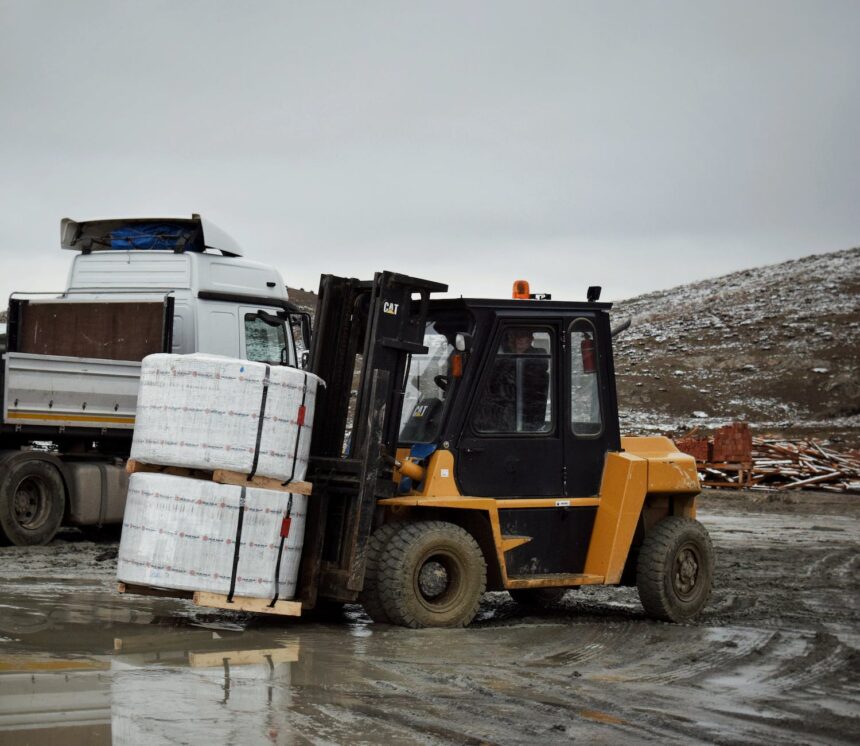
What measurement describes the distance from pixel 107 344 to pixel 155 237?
153 cm

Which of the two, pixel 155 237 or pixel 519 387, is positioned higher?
pixel 155 237

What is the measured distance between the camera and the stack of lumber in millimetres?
28125

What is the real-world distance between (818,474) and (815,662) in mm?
21344

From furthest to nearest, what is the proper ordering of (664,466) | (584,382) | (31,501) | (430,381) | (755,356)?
(755,356) → (31,501) → (664,466) → (584,382) → (430,381)

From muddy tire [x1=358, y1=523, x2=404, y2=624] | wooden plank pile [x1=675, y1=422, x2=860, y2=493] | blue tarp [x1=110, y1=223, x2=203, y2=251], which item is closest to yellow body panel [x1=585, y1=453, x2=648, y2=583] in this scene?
muddy tire [x1=358, y1=523, x2=404, y2=624]

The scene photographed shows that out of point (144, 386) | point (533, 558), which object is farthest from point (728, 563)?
point (144, 386)

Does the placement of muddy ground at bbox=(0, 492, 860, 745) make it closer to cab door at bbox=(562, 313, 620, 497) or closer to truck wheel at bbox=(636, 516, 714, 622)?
truck wheel at bbox=(636, 516, 714, 622)

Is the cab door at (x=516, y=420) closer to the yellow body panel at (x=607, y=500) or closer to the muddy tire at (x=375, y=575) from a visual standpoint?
the yellow body panel at (x=607, y=500)

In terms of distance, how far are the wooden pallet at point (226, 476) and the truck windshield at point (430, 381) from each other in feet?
4.00

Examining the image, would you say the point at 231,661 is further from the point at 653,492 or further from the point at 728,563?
the point at 728,563

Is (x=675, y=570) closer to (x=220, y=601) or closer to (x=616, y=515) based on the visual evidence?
(x=616, y=515)

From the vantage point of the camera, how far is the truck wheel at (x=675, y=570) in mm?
9945

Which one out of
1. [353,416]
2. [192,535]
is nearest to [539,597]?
[353,416]

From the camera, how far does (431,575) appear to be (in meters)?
8.91
